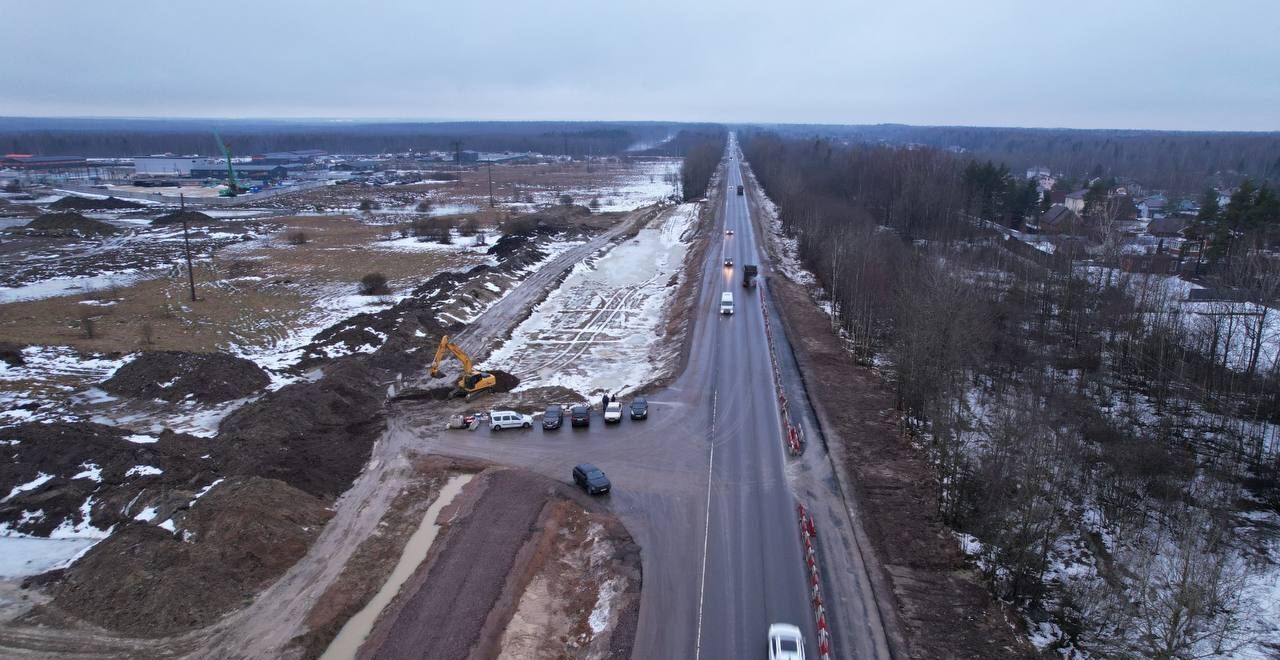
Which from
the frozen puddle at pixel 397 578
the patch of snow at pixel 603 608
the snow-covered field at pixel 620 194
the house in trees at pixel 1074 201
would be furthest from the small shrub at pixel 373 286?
the house in trees at pixel 1074 201

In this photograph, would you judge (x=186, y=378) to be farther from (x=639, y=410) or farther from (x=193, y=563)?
(x=639, y=410)

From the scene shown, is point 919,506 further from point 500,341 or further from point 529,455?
point 500,341

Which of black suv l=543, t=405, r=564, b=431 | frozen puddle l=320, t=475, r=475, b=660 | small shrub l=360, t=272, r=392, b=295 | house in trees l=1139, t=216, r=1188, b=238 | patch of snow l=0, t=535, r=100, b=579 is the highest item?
house in trees l=1139, t=216, r=1188, b=238

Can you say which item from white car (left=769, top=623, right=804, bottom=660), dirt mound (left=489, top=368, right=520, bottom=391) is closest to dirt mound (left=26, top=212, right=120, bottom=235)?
dirt mound (left=489, top=368, right=520, bottom=391)

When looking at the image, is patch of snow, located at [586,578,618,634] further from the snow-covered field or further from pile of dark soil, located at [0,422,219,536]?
the snow-covered field

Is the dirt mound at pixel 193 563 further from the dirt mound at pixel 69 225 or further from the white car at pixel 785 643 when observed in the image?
the dirt mound at pixel 69 225

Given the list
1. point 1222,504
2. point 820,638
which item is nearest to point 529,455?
point 820,638
